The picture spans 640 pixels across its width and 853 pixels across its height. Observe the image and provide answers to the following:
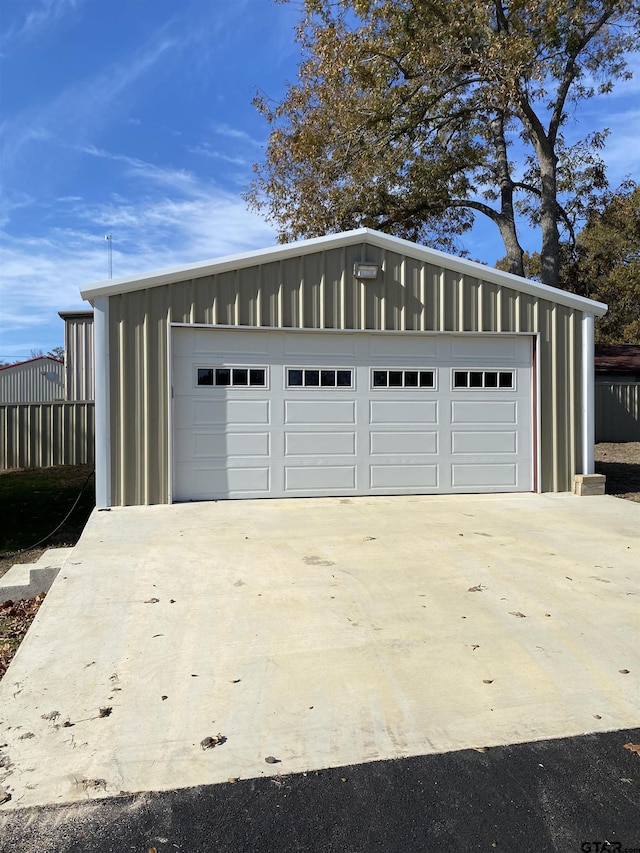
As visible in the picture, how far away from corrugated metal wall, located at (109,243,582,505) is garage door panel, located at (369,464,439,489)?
5.59ft

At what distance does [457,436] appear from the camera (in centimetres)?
880

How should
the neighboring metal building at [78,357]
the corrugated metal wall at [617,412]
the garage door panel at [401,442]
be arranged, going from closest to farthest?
the garage door panel at [401,442]
the neighboring metal building at [78,357]
the corrugated metal wall at [617,412]

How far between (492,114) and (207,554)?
50.0ft

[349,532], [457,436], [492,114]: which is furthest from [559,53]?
[349,532]

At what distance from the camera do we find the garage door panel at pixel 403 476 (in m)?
8.59

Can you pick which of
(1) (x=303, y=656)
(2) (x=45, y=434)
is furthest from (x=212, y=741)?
(2) (x=45, y=434)

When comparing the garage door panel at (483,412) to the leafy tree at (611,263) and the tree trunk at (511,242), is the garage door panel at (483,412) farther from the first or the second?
the leafy tree at (611,263)

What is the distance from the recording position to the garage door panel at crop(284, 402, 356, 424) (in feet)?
27.3

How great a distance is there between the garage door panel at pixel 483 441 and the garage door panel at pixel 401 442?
34cm

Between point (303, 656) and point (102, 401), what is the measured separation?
5.11 meters

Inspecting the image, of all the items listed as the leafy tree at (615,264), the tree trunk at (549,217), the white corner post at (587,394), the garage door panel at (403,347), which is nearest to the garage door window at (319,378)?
the garage door panel at (403,347)

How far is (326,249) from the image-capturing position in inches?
325

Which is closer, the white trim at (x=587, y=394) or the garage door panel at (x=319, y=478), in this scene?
the garage door panel at (x=319, y=478)

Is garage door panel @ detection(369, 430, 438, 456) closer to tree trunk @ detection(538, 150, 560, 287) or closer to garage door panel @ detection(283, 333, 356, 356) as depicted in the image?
garage door panel @ detection(283, 333, 356, 356)
